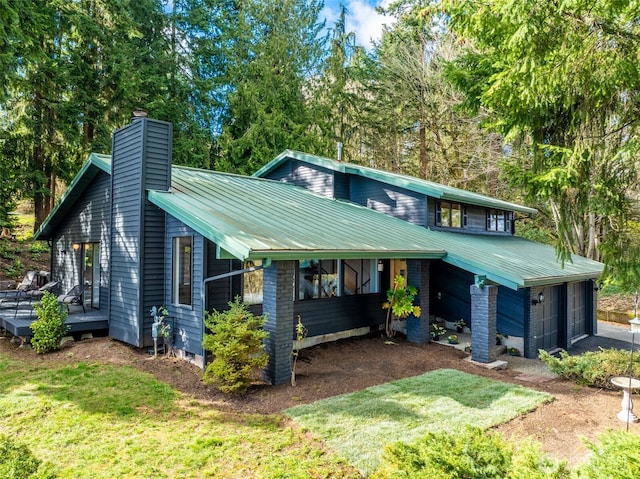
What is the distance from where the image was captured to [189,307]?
8672 mm

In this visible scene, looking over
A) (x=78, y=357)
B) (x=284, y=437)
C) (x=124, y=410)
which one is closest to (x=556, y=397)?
(x=284, y=437)

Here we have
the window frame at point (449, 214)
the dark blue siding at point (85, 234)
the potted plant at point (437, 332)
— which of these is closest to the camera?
the dark blue siding at point (85, 234)

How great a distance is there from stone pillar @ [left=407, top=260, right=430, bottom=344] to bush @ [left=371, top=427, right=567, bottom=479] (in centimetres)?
724

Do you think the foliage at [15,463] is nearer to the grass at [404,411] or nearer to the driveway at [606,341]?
the grass at [404,411]

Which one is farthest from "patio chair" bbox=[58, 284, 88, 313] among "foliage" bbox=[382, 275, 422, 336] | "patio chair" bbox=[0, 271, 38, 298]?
"foliage" bbox=[382, 275, 422, 336]

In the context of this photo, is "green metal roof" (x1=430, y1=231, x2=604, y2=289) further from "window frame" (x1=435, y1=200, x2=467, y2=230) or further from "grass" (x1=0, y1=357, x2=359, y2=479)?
"grass" (x1=0, y1=357, x2=359, y2=479)

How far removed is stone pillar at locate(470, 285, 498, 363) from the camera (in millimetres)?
9602

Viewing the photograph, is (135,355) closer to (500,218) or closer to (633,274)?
(633,274)

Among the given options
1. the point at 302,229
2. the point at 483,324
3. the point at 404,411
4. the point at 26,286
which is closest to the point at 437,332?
the point at 483,324

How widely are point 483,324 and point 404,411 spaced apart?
4.34m

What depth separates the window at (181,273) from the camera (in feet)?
29.7

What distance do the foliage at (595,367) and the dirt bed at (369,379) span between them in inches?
10.2

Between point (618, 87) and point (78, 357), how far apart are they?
433 inches

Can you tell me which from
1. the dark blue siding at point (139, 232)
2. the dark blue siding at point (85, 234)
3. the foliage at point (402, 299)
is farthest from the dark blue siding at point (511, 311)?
the dark blue siding at point (85, 234)
